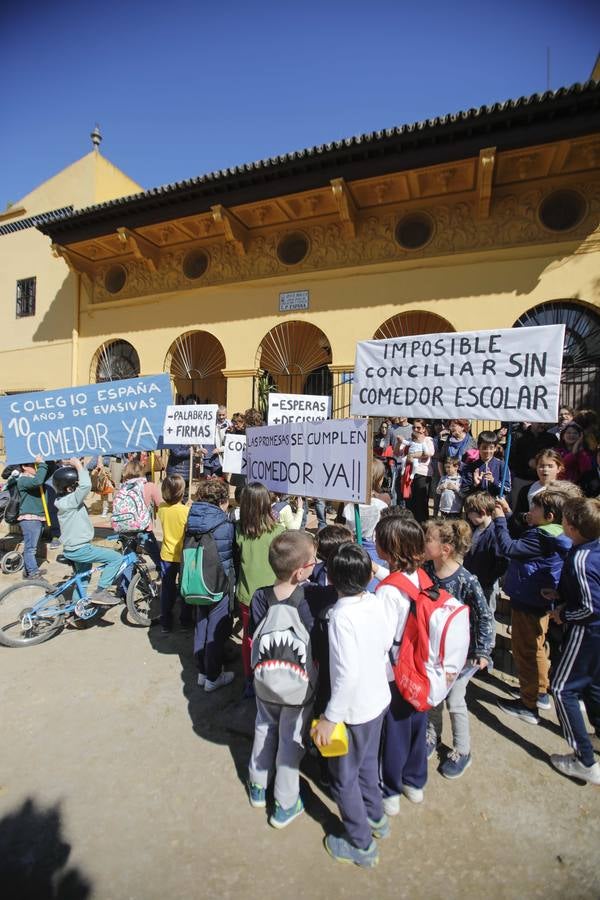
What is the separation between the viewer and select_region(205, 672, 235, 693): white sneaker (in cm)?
340

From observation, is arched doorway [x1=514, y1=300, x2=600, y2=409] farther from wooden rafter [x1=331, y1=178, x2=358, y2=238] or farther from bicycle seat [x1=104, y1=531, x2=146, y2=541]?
bicycle seat [x1=104, y1=531, x2=146, y2=541]

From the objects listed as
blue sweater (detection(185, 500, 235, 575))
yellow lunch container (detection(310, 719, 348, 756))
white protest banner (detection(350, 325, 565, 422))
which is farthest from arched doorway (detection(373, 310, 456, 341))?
yellow lunch container (detection(310, 719, 348, 756))

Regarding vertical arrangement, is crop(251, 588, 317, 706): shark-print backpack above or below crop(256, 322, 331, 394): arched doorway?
below

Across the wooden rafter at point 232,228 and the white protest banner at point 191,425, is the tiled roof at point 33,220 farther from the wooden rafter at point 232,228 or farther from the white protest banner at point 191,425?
the white protest banner at point 191,425

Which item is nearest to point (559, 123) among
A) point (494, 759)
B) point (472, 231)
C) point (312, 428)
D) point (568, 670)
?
point (472, 231)

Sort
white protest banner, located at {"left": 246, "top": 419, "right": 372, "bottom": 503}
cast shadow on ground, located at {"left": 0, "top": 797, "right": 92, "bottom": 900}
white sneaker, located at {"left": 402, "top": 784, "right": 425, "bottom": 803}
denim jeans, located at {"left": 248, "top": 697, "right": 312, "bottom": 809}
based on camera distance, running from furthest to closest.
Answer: white protest banner, located at {"left": 246, "top": 419, "right": 372, "bottom": 503}, white sneaker, located at {"left": 402, "top": 784, "right": 425, "bottom": 803}, denim jeans, located at {"left": 248, "top": 697, "right": 312, "bottom": 809}, cast shadow on ground, located at {"left": 0, "top": 797, "right": 92, "bottom": 900}

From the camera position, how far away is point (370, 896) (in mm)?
1948

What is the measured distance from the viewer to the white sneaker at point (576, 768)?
260 cm

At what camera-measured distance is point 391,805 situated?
2375 millimetres

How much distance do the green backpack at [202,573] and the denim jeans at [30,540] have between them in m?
3.48

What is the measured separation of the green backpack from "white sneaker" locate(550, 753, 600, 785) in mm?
2352

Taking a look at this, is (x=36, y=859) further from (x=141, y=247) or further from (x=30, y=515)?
(x=141, y=247)

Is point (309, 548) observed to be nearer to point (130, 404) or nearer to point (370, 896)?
point (370, 896)

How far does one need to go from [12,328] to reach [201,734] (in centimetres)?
1616
